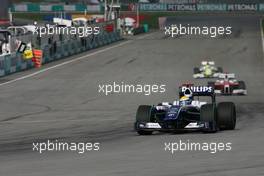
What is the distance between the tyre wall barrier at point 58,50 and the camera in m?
39.3

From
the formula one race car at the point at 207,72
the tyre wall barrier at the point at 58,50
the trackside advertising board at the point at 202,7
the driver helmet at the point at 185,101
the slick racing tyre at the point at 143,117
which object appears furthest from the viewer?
the trackside advertising board at the point at 202,7

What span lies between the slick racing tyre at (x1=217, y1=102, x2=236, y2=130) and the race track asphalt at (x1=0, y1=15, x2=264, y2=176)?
0.22m

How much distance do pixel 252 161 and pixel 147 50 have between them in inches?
1616

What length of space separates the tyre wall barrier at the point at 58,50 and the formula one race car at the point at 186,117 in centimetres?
2041

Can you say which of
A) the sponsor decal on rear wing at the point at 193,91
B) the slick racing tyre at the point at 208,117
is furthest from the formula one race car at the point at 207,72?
the slick racing tyre at the point at 208,117

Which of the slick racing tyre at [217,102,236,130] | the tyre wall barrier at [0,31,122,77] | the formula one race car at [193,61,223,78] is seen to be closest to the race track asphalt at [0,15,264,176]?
the slick racing tyre at [217,102,236,130]

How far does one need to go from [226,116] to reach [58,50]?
31.6 meters

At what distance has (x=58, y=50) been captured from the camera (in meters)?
49.4

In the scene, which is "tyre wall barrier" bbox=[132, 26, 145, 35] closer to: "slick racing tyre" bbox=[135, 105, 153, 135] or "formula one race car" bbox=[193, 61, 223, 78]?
"formula one race car" bbox=[193, 61, 223, 78]

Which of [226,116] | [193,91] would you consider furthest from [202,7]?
[226,116]

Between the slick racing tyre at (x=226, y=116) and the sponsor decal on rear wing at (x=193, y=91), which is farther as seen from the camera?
the sponsor decal on rear wing at (x=193, y=91)

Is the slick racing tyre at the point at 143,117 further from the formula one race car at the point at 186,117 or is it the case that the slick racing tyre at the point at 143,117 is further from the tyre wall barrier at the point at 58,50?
the tyre wall barrier at the point at 58,50

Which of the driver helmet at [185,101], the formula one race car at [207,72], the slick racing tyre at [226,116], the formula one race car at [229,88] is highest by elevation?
the driver helmet at [185,101]

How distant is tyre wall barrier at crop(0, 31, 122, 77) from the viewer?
129 feet
